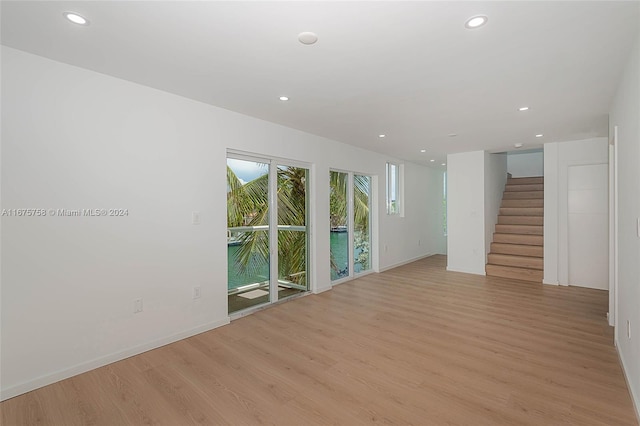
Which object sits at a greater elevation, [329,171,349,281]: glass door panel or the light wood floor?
[329,171,349,281]: glass door panel

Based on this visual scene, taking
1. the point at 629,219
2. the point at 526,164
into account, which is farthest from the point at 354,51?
the point at 526,164

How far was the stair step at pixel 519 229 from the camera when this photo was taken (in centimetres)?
634

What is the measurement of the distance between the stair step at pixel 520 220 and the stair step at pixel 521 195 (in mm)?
702

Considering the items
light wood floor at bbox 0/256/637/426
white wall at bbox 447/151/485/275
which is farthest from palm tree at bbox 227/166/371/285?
white wall at bbox 447/151/485/275

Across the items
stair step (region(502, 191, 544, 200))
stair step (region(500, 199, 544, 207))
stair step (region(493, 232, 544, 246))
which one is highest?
stair step (region(502, 191, 544, 200))

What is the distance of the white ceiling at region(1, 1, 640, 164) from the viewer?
1.81m

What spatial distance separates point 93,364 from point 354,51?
10.9ft

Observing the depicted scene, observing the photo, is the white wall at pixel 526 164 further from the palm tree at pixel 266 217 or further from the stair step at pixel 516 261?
the palm tree at pixel 266 217

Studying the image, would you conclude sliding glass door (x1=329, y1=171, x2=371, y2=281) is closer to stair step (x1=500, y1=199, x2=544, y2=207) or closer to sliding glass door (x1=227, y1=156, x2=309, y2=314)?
sliding glass door (x1=227, y1=156, x2=309, y2=314)

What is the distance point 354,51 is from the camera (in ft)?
7.37

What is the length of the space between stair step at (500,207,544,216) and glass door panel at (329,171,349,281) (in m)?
3.99

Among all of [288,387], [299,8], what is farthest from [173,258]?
[299,8]

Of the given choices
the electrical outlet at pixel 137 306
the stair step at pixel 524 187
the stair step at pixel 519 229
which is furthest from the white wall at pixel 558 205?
the electrical outlet at pixel 137 306

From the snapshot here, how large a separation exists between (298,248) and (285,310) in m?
1.05
